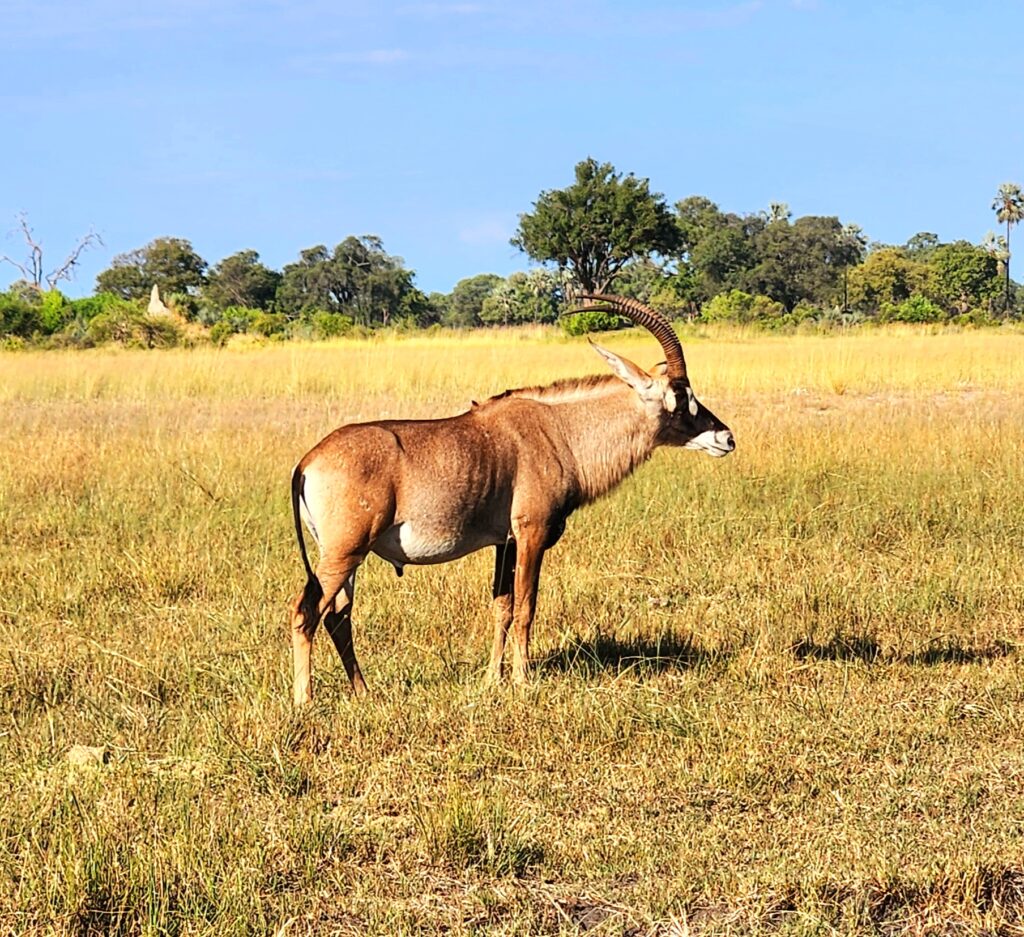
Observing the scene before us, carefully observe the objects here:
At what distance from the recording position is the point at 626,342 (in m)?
31.2

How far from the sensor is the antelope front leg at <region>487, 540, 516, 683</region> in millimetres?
6098

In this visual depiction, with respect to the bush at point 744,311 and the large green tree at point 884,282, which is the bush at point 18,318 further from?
the large green tree at point 884,282

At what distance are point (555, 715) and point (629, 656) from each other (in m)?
1.23

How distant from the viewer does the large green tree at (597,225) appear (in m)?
51.8

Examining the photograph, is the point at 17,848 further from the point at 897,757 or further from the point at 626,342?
the point at 626,342

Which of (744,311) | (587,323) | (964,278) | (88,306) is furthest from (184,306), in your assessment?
(964,278)

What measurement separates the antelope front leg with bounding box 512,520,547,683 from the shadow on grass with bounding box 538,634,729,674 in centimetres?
15

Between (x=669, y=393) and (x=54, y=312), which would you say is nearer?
(x=669, y=393)

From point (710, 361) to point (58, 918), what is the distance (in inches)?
803

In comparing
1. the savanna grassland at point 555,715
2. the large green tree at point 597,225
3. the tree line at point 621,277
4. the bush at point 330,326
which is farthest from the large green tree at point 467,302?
the savanna grassland at point 555,715

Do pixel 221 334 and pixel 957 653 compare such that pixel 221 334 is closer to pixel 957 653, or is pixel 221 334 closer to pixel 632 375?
pixel 632 375

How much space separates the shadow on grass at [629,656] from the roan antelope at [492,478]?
35 cm

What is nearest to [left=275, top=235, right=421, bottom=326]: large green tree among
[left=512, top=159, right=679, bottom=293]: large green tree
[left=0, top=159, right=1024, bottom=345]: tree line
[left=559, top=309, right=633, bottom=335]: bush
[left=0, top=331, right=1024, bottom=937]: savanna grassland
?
[left=0, top=159, right=1024, bottom=345]: tree line

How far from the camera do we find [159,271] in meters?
64.2
